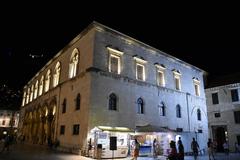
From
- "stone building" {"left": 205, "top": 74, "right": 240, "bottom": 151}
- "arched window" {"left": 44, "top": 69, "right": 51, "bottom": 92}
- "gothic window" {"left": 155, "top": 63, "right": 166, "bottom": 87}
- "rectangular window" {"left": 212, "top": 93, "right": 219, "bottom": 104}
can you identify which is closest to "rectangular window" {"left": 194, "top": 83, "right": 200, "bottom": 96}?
"stone building" {"left": 205, "top": 74, "right": 240, "bottom": 151}

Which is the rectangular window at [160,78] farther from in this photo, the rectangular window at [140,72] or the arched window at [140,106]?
the arched window at [140,106]

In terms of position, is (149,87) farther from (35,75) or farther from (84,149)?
(35,75)

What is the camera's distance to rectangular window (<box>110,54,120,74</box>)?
24016mm

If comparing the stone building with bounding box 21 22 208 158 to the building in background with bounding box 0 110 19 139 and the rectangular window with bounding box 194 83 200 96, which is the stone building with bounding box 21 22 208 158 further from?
the building in background with bounding box 0 110 19 139

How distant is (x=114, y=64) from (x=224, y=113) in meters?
20.8

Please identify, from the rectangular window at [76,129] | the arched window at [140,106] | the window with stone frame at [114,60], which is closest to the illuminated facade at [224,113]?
the arched window at [140,106]

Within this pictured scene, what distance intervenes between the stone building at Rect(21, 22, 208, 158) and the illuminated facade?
2391 millimetres

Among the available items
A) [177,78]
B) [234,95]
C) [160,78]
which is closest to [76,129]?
[160,78]

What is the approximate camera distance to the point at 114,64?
2431 cm

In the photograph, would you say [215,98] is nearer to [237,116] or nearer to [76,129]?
[237,116]

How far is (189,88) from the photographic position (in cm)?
3366

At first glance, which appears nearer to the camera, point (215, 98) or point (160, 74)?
point (160, 74)

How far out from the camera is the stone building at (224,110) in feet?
109

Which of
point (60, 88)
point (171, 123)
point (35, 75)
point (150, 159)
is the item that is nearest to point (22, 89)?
point (35, 75)
